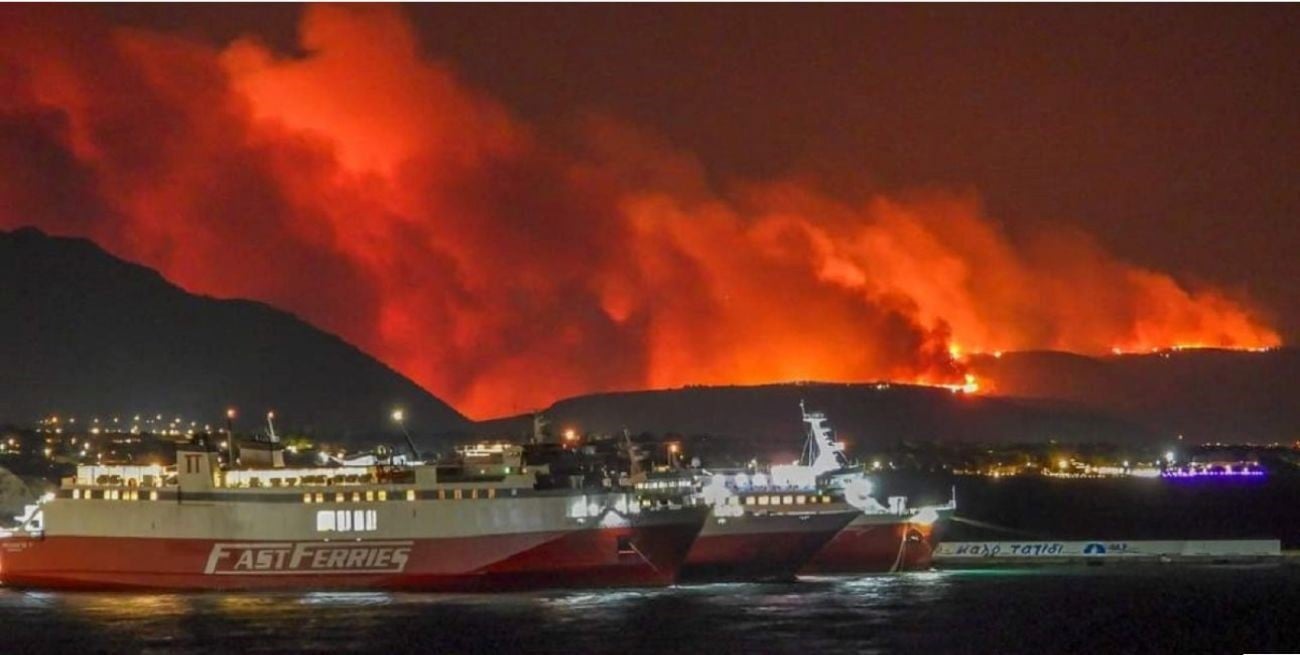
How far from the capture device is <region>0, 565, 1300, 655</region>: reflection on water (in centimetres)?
5138

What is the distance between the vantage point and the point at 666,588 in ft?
212

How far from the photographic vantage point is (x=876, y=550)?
235 ft

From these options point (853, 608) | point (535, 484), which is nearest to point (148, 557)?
point (535, 484)

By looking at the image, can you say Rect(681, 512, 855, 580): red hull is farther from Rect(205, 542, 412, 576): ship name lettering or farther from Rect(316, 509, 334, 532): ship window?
Rect(316, 509, 334, 532): ship window

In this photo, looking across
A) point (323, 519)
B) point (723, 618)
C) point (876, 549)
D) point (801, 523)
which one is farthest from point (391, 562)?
point (876, 549)

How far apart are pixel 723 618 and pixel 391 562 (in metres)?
12.8

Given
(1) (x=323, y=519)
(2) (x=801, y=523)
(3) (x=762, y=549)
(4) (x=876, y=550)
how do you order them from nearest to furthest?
(1) (x=323, y=519) < (3) (x=762, y=549) < (2) (x=801, y=523) < (4) (x=876, y=550)

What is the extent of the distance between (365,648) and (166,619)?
9539mm

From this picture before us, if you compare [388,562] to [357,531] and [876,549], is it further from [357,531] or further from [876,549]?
[876,549]

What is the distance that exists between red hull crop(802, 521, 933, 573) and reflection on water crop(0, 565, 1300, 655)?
3.95 meters

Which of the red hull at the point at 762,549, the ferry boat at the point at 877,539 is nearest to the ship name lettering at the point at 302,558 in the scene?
the red hull at the point at 762,549

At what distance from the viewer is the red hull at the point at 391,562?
63.4 metres

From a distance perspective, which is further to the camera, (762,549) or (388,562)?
(762,549)

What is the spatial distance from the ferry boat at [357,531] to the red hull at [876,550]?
26.5 ft
